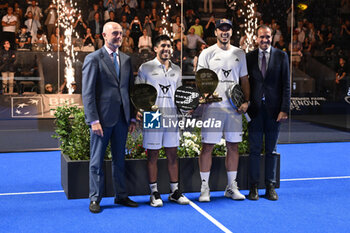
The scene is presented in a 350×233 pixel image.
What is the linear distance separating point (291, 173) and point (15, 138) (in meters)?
6.01

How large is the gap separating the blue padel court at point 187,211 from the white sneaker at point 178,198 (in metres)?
0.07

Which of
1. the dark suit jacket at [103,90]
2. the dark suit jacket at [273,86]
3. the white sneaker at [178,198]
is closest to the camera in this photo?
the dark suit jacket at [103,90]

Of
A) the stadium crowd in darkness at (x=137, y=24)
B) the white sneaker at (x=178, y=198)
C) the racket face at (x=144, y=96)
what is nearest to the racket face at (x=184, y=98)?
the racket face at (x=144, y=96)

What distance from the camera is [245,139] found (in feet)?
21.7

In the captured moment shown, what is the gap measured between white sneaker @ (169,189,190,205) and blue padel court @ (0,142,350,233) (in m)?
0.07

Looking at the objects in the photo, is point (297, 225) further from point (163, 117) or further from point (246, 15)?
point (246, 15)

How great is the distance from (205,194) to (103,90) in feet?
5.70

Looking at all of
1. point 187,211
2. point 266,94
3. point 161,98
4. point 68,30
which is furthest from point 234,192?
point 68,30

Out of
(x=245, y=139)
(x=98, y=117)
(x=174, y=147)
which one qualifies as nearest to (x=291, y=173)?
(x=245, y=139)

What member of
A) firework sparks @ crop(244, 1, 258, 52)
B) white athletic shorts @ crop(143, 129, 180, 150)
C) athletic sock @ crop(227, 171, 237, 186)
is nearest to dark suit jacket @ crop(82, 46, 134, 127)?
white athletic shorts @ crop(143, 129, 180, 150)

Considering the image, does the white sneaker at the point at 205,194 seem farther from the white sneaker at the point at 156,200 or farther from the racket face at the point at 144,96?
the racket face at the point at 144,96

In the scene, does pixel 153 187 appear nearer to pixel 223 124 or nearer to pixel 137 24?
pixel 223 124

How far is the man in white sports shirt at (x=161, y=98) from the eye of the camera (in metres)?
5.60

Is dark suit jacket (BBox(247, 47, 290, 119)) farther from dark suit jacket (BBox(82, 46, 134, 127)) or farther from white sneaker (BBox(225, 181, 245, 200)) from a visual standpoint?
dark suit jacket (BBox(82, 46, 134, 127))
